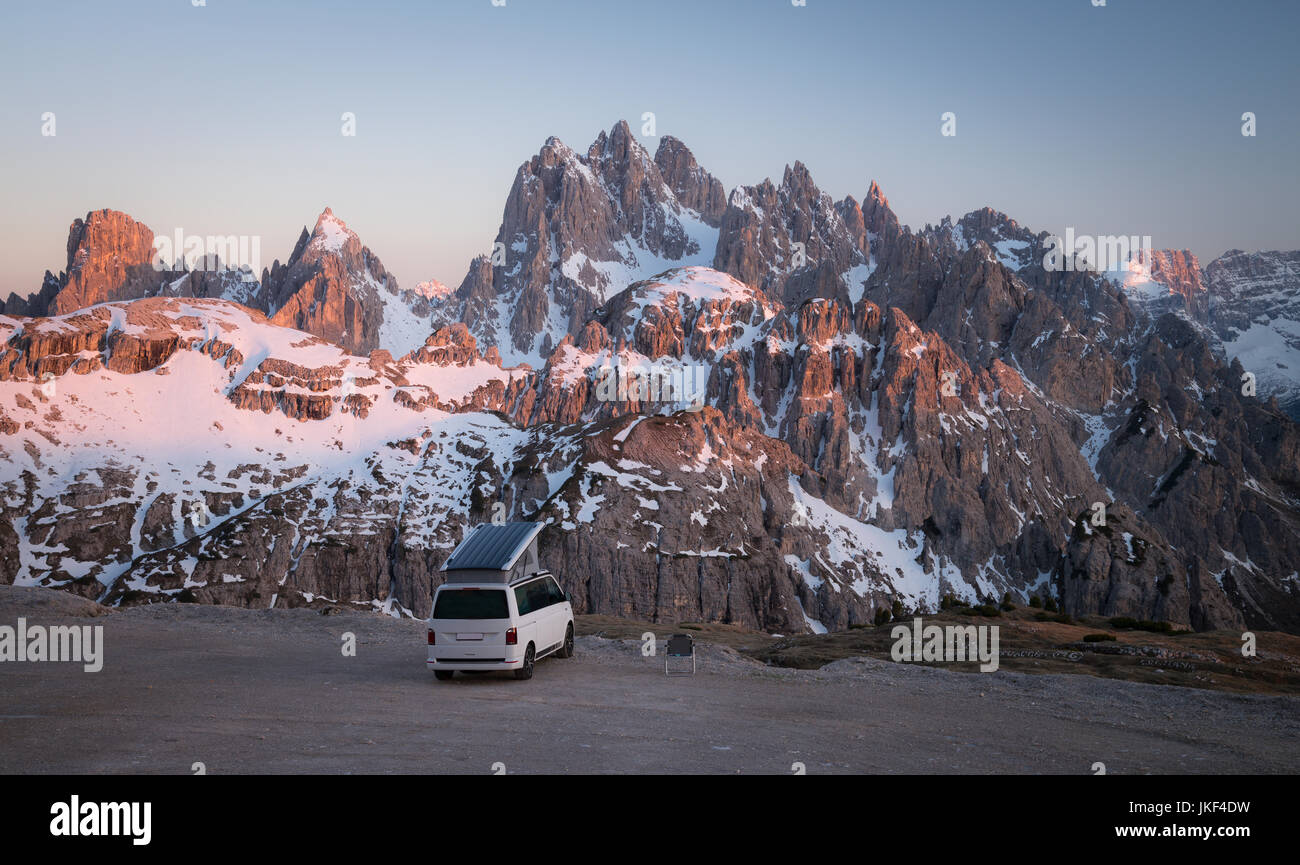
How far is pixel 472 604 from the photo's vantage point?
23.2 meters

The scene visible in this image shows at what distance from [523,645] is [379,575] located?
6269 inches

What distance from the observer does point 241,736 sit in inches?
650

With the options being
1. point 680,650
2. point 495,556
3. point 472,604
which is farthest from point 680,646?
point 472,604

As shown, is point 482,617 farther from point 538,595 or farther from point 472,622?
point 538,595

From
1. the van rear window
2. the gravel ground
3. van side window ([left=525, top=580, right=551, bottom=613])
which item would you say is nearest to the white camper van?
the van rear window

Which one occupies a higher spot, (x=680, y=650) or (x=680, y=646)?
(x=680, y=646)

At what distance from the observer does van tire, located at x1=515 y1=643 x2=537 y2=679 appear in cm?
2388

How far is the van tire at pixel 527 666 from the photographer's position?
23875 millimetres

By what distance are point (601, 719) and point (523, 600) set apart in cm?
606

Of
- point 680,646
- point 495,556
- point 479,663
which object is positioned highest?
point 495,556

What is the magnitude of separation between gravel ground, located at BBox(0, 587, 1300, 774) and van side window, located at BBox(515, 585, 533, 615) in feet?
6.62

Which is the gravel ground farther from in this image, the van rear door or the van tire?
the van rear door
